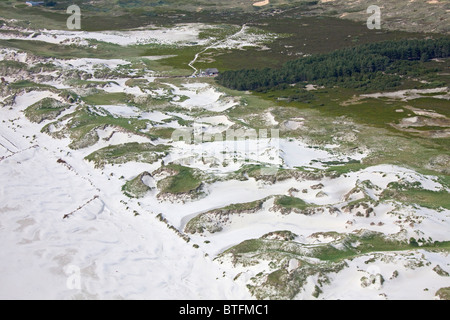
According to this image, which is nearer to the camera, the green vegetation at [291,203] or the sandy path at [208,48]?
the green vegetation at [291,203]

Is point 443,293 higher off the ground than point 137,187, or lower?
higher

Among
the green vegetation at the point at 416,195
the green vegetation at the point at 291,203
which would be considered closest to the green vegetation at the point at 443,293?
the green vegetation at the point at 416,195

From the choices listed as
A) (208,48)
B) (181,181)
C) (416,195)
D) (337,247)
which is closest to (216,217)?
(181,181)

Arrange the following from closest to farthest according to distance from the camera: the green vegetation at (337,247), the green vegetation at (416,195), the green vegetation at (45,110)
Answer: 1. the green vegetation at (337,247)
2. the green vegetation at (416,195)
3. the green vegetation at (45,110)

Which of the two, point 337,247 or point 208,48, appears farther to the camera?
point 208,48

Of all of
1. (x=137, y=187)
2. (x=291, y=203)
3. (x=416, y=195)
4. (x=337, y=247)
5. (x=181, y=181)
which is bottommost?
(x=337, y=247)

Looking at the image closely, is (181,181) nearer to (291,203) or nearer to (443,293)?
(291,203)

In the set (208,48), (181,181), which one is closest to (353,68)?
(208,48)

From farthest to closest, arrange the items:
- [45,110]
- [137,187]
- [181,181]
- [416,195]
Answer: [45,110] < [137,187] < [181,181] < [416,195]

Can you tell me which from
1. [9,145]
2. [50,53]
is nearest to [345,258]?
[9,145]

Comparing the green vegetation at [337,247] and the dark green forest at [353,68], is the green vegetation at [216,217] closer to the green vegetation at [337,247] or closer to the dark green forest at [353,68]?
the green vegetation at [337,247]

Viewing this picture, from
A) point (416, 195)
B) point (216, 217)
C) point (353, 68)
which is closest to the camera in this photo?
point (216, 217)
